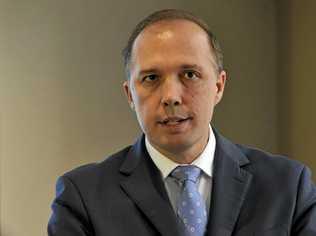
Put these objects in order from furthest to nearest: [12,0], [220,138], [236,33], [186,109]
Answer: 1. [236,33]
2. [12,0]
3. [220,138]
4. [186,109]

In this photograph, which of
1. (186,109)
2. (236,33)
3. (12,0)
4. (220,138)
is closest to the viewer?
(186,109)

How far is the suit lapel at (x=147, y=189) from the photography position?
135 cm

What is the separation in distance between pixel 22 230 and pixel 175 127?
159 centimetres

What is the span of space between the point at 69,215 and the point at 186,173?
0.31m

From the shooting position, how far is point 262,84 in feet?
9.73

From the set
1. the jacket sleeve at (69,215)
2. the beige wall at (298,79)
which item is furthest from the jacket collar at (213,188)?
the beige wall at (298,79)

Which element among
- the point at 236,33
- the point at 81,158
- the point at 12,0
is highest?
the point at 12,0

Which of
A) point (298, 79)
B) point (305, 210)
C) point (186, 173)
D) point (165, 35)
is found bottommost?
point (305, 210)

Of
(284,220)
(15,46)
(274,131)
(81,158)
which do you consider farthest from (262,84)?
(284,220)

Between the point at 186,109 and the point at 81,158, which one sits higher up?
the point at 186,109

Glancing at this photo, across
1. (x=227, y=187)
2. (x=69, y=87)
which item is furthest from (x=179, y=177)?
(x=69, y=87)

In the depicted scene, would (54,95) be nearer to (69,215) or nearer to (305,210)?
(69,215)

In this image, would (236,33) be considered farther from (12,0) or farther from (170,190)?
(170,190)

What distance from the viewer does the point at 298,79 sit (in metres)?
2.75
